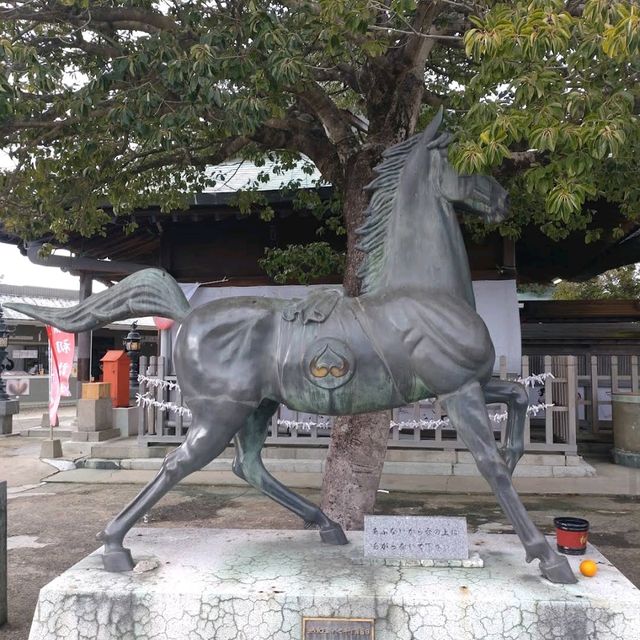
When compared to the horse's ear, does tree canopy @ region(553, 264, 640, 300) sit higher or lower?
higher

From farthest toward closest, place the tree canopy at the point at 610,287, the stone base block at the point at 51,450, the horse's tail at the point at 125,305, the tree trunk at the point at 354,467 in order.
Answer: the tree canopy at the point at 610,287, the stone base block at the point at 51,450, the tree trunk at the point at 354,467, the horse's tail at the point at 125,305

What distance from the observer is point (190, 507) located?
6.93 metres

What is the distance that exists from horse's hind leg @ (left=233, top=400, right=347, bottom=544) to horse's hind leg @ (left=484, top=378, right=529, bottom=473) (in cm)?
104

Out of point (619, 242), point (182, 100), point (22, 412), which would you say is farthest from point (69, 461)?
point (22, 412)

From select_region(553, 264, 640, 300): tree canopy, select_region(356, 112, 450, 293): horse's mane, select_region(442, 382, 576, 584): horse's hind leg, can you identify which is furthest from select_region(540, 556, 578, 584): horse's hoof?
select_region(553, 264, 640, 300): tree canopy

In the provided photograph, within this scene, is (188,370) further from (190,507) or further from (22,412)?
(22,412)

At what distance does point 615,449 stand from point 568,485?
1880mm

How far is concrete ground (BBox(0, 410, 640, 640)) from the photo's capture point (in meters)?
5.18

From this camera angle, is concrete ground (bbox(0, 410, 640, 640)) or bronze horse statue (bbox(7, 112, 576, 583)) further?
concrete ground (bbox(0, 410, 640, 640))

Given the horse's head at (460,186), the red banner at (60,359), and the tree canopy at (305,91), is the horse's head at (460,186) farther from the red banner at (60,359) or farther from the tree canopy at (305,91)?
the red banner at (60,359)

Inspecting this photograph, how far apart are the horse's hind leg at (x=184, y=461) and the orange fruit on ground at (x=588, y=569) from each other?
1.74 metres

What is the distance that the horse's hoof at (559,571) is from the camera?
8.72ft

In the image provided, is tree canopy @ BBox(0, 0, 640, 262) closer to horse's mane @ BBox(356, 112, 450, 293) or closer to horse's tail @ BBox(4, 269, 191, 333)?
horse's mane @ BBox(356, 112, 450, 293)

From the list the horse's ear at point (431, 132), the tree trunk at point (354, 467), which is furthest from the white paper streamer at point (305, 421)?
the horse's ear at point (431, 132)
